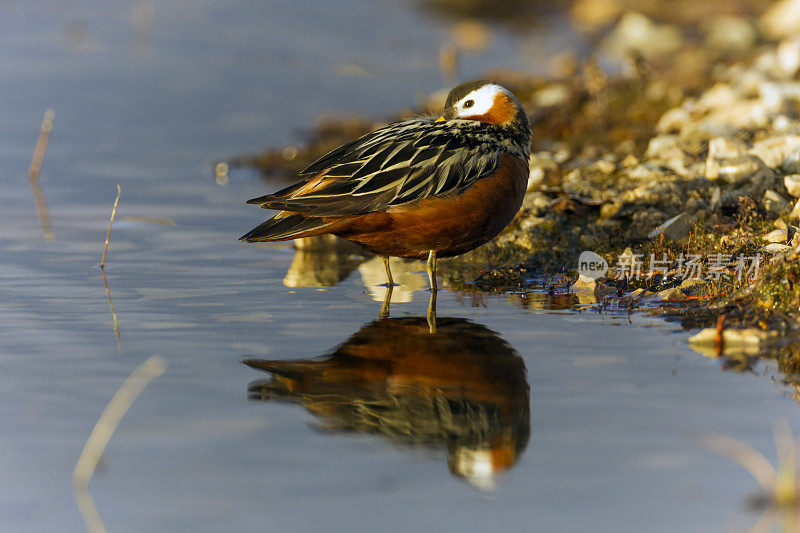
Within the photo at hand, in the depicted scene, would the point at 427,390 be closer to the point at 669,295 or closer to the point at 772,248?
the point at 669,295

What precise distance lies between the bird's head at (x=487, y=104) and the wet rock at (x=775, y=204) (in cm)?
235

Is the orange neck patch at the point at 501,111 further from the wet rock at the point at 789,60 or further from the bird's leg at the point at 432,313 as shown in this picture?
the wet rock at the point at 789,60

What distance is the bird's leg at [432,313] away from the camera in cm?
741

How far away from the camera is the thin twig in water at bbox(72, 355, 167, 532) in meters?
4.48

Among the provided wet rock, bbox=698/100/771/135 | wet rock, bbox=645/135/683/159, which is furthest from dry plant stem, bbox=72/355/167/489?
wet rock, bbox=698/100/771/135

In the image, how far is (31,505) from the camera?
14.8 ft

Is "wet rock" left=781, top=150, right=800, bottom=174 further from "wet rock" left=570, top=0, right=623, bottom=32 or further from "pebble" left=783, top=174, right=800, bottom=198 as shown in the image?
"wet rock" left=570, top=0, right=623, bottom=32

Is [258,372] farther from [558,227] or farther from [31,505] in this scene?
[558,227]

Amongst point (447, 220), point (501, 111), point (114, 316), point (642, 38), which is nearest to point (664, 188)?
point (501, 111)

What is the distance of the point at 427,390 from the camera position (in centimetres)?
592

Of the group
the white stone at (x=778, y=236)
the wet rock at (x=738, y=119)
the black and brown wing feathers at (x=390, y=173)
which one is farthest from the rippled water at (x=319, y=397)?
the wet rock at (x=738, y=119)

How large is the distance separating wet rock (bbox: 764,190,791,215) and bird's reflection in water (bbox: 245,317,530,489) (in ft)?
10.8

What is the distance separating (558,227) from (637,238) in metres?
0.76

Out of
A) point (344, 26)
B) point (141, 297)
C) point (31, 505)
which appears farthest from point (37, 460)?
point (344, 26)
